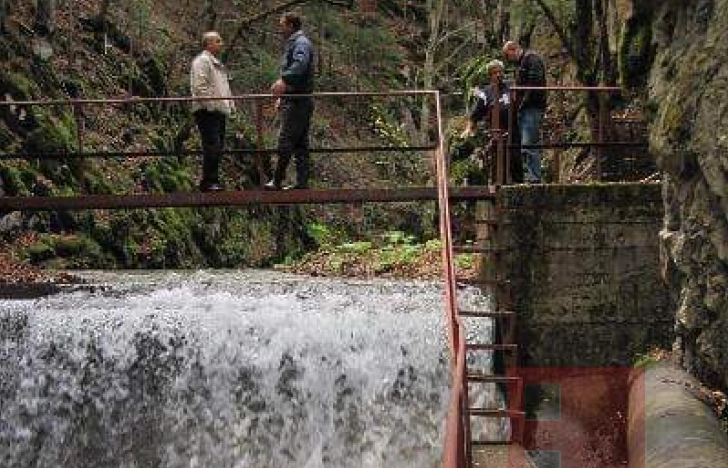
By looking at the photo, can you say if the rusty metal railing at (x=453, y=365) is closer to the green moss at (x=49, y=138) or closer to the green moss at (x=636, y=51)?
the green moss at (x=636, y=51)

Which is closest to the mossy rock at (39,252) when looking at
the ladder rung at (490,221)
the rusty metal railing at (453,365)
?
the rusty metal railing at (453,365)

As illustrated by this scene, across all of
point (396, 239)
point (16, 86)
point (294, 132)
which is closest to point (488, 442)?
point (294, 132)

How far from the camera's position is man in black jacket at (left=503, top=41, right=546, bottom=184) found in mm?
12844

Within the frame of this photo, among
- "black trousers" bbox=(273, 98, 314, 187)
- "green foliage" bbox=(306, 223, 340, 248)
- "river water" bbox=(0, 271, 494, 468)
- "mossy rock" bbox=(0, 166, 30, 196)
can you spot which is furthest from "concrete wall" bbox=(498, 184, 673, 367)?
"green foliage" bbox=(306, 223, 340, 248)

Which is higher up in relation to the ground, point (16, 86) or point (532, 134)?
point (16, 86)

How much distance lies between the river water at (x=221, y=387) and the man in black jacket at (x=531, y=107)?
3.08 metres

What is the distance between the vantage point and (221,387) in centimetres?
1063

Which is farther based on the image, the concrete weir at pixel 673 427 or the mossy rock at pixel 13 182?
the mossy rock at pixel 13 182

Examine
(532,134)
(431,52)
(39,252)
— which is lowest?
(39,252)

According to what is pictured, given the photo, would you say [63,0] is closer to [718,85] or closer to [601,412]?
[601,412]

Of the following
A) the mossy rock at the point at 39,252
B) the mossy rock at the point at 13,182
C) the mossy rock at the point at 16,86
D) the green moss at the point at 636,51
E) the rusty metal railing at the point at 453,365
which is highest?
the mossy rock at the point at 16,86

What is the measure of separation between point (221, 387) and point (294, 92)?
3.69 meters

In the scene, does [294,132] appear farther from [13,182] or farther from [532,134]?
[13,182]

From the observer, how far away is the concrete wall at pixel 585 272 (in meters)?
Answer: 11.3
